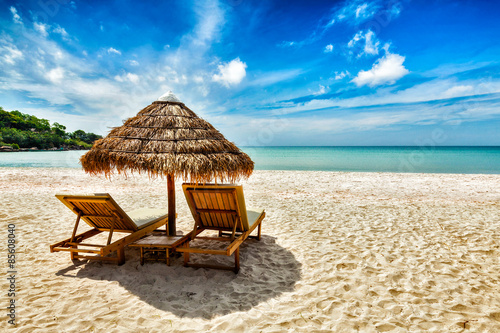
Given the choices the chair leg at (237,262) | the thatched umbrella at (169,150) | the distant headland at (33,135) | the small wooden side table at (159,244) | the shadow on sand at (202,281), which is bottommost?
the shadow on sand at (202,281)

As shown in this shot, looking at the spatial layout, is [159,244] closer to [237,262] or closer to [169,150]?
[237,262]

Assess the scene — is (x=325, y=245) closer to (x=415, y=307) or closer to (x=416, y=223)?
(x=415, y=307)

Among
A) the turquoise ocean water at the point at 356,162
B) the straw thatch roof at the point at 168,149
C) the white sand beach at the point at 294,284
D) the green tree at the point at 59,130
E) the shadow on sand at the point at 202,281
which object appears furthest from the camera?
the green tree at the point at 59,130

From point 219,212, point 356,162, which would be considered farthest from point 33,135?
point 219,212

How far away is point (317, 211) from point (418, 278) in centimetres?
324

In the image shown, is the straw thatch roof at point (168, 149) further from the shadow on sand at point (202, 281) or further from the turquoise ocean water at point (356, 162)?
the turquoise ocean water at point (356, 162)

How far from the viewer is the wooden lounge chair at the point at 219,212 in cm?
332

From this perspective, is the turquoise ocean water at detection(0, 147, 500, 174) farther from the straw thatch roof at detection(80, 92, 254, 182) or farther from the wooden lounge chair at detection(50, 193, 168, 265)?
the straw thatch roof at detection(80, 92, 254, 182)

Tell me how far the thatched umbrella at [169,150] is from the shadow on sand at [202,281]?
897 mm

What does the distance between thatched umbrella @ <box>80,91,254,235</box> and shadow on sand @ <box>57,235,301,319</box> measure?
2.94 ft

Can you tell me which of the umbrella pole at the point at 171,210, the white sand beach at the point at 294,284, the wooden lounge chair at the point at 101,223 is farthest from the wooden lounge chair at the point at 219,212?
the wooden lounge chair at the point at 101,223

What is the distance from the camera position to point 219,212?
3.59 meters

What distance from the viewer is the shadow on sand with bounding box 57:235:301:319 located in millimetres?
2646

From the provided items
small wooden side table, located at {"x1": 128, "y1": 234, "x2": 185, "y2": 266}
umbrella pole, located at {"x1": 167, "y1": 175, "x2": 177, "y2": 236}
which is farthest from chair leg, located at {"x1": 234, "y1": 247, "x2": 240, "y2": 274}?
umbrella pole, located at {"x1": 167, "y1": 175, "x2": 177, "y2": 236}
